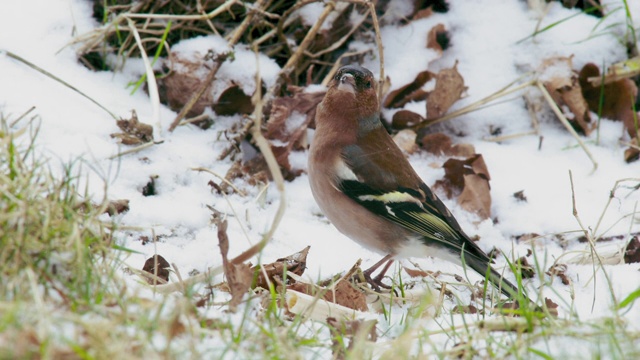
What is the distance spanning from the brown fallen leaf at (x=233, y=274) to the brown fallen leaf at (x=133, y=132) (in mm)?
1500

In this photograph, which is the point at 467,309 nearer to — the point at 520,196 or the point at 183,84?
the point at 520,196

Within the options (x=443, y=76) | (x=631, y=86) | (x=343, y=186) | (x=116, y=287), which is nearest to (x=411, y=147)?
(x=443, y=76)

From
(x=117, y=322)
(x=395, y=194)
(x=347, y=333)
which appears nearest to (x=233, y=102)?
(x=395, y=194)

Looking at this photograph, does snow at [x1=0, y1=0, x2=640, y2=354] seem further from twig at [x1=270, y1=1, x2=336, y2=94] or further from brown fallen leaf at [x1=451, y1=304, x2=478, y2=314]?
brown fallen leaf at [x1=451, y1=304, x2=478, y2=314]

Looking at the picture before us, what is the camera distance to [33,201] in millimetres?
2416

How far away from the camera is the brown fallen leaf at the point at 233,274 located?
8.50ft

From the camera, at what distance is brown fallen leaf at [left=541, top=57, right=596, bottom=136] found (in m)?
4.75

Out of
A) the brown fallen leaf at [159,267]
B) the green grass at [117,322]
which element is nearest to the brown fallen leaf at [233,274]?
the green grass at [117,322]

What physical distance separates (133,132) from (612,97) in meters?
2.86

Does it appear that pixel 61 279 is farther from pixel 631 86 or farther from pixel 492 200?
pixel 631 86

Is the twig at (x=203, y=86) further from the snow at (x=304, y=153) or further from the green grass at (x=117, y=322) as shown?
the green grass at (x=117, y=322)

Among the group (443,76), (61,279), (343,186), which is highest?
(443,76)

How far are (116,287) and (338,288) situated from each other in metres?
1.08

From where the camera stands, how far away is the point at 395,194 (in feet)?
12.3
